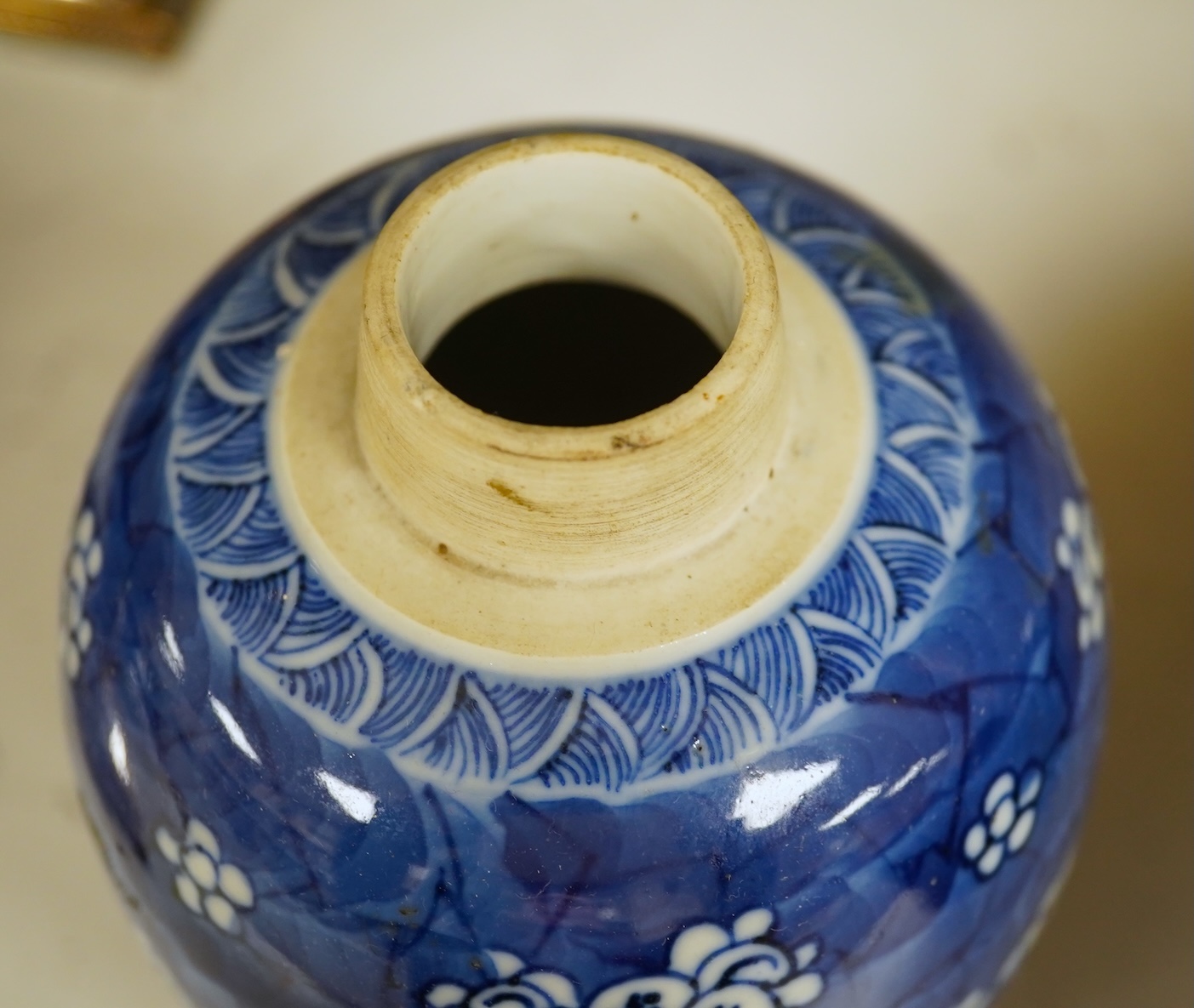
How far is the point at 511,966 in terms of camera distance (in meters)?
0.63

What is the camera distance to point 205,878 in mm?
688

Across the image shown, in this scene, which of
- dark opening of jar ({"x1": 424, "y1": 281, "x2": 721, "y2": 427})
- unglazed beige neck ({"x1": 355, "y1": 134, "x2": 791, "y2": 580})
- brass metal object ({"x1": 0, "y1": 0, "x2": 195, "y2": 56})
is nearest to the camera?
unglazed beige neck ({"x1": 355, "y1": 134, "x2": 791, "y2": 580})

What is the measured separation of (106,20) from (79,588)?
0.87 m

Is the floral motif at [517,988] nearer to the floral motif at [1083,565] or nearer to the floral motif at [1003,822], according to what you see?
the floral motif at [1003,822]

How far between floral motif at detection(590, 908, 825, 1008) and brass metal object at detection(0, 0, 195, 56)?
3.79 feet

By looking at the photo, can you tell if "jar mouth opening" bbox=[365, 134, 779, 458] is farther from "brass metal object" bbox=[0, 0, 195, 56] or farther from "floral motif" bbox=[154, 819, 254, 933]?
"brass metal object" bbox=[0, 0, 195, 56]

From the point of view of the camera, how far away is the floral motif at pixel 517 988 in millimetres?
634

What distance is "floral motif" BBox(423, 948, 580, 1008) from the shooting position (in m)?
0.63

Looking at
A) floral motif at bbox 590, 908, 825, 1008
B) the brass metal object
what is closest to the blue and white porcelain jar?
floral motif at bbox 590, 908, 825, 1008

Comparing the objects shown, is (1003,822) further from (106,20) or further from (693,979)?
(106,20)

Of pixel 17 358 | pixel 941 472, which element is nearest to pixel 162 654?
pixel 941 472

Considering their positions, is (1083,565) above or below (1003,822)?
above

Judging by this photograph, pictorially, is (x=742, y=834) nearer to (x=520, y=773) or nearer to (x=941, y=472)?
(x=520, y=773)

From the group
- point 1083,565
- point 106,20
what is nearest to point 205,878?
point 1083,565
